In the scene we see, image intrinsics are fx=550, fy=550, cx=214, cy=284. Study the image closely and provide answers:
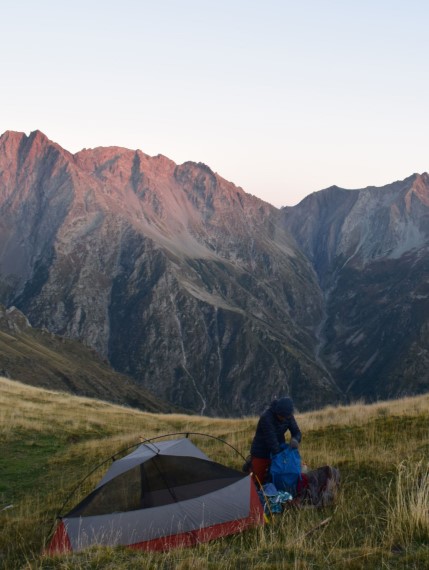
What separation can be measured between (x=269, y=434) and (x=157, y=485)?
2484 mm

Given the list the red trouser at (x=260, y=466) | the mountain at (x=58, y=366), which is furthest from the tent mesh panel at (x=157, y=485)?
the mountain at (x=58, y=366)

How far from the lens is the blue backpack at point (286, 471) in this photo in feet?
34.6

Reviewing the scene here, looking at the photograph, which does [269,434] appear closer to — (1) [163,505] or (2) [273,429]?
(2) [273,429]

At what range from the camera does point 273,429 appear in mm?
11297

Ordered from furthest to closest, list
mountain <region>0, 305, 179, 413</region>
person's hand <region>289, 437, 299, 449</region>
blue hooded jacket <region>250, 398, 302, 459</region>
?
mountain <region>0, 305, 179, 413</region> → blue hooded jacket <region>250, 398, 302, 459</region> → person's hand <region>289, 437, 299, 449</region>

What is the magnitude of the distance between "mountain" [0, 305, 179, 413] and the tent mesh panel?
7346 cm

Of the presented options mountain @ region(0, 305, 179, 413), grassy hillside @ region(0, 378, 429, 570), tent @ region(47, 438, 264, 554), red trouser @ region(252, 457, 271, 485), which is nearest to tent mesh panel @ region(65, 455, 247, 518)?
tent @ region(47, 438, 264, 554)

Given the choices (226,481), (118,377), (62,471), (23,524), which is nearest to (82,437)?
(62,471)

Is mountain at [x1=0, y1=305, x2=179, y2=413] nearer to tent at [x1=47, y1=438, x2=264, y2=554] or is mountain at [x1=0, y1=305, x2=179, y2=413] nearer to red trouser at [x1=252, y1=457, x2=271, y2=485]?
red trouser at [x1=252, y1=457, x2=271, y2=485]

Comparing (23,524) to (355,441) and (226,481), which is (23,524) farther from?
(355,441)

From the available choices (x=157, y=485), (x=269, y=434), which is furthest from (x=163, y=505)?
(x=269, y=434)

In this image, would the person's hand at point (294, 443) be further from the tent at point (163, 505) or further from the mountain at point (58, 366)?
the mountain at point (58, 366)

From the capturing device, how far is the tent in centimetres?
905

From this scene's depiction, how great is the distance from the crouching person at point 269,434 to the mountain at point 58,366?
73.3m
